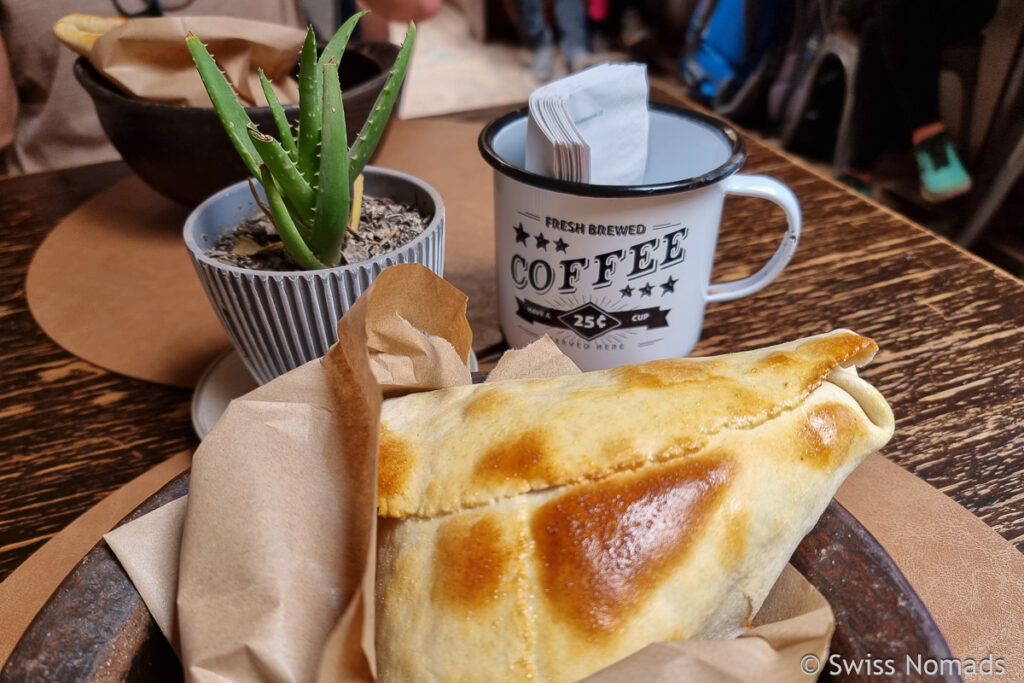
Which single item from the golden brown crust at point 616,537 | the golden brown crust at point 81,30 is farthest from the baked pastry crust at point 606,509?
the golden brown crust at point 81,30

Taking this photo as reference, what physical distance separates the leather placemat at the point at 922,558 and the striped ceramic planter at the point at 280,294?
0.09m

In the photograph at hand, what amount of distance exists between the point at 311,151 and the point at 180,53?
0.32 m

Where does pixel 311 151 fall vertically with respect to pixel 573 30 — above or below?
above

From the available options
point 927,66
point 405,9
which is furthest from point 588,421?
point 927,66

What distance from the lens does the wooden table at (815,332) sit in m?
0.45

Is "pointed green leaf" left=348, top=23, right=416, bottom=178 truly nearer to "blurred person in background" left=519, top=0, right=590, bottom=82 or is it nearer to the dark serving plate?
the dark serving plate

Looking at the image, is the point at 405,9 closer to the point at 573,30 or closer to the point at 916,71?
the point at 916,71

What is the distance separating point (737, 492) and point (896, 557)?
0.62 ft

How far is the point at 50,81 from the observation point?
1049 mm

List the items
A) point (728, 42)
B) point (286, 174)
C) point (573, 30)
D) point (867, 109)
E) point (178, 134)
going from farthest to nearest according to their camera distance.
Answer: point (573, 30) → point (728, 42) → point (867, 109) → point (178, 134) → point (286, 174)

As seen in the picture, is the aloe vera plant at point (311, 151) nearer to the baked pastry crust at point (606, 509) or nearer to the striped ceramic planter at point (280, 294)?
the striped ceramic planter at point (280, 294)

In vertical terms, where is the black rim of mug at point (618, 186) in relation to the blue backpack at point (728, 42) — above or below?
above

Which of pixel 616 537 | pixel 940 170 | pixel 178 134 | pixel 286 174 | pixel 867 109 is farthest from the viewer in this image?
pixel 867 109

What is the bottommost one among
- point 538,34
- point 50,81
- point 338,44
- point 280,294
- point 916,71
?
point 538,34
